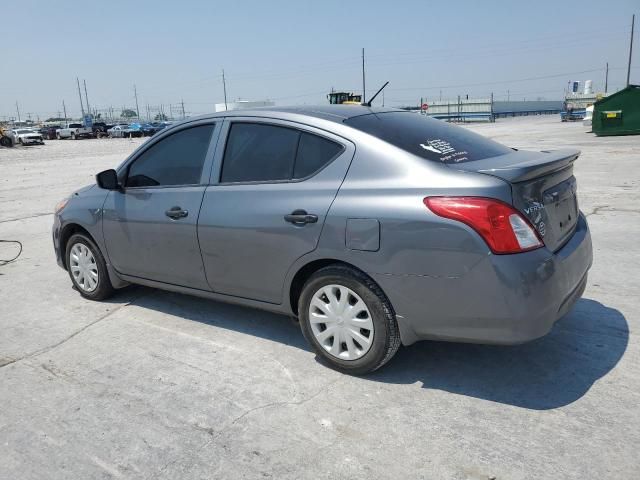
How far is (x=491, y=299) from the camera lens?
9.02 ft

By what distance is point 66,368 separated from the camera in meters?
3.64

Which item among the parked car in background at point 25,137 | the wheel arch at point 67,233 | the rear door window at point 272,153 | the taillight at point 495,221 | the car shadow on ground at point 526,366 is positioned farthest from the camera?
the parked car in background at point 25,137

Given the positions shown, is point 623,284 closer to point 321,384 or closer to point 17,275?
point 321,384

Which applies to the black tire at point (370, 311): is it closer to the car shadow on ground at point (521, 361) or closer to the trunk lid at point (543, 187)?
the car shadow on ground at point (521, 361)

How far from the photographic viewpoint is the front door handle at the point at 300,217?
3.23 metres

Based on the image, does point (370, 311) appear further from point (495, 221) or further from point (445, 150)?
point (445, 150)

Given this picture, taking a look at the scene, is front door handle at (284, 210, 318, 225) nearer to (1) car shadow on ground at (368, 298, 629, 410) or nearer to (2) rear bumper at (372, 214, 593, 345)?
(2) rear bumper at (372, 214, 593, 345)

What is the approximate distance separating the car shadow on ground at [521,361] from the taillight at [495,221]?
2.91ft

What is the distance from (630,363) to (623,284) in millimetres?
1637

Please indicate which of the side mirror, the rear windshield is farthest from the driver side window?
the rear windshield

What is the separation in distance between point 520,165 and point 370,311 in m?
1.18

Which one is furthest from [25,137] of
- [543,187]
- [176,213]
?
[543,187]

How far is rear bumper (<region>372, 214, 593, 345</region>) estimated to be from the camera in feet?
8.92

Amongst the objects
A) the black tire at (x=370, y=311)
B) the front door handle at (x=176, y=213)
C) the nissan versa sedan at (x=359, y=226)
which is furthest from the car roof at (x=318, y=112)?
the black tire at (x=370, y=311)
